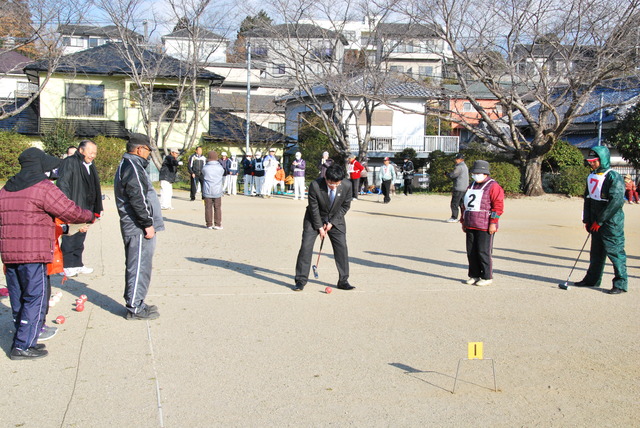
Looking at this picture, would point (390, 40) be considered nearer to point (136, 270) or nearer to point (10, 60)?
point (136, 270)

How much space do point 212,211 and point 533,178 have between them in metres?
15.3

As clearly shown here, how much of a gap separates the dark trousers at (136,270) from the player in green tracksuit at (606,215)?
557cm

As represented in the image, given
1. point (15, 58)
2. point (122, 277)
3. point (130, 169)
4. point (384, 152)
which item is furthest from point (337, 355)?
point (15, 58)

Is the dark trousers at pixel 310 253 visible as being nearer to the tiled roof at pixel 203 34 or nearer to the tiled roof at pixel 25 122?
the tiled roof at pixel 203 34

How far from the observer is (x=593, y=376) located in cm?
504

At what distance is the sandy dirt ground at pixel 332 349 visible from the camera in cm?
433

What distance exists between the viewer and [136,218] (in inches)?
247

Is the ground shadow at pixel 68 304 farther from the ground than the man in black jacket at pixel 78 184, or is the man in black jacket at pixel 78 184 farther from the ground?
the man in black jacket at pixel 78 184

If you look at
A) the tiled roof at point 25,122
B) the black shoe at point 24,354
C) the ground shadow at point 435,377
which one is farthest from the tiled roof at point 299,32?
the ground shadow at point 435,377

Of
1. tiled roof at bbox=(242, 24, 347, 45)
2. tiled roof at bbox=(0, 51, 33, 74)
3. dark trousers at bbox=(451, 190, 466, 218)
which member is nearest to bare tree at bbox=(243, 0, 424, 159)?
tiled roof at bbox=(242, 24, 347, 45)

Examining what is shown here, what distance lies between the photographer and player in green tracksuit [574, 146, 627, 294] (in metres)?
7.98

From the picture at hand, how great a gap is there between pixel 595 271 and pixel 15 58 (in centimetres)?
4435

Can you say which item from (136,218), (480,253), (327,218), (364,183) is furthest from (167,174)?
(136,218)

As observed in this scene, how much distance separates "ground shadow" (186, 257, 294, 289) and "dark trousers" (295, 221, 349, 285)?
351 mm
